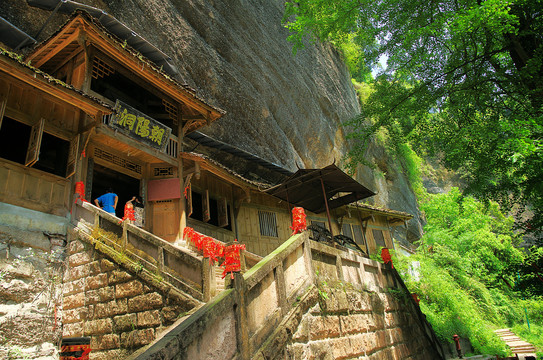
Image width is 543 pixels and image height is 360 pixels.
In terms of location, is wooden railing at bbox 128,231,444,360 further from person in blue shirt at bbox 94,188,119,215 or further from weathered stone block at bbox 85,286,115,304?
person in blue shirt at bbox 94,188,119,215

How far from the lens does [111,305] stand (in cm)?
697

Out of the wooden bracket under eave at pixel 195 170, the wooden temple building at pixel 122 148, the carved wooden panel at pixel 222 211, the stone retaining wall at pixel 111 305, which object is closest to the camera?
the stone retaining wall at pixel 111 305

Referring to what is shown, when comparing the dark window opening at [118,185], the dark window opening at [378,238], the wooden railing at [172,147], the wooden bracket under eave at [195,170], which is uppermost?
the wooden railing at [172,147]

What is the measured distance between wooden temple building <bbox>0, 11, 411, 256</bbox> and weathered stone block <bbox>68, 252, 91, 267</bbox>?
3.00ft

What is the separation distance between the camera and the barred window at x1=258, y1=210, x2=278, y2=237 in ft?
49.2

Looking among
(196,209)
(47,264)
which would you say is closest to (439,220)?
(196,209)

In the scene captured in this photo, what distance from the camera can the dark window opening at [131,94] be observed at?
12.0 metres

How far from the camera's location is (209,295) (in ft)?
19.7

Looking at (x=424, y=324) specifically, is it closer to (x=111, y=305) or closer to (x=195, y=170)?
(x=195, y=170)

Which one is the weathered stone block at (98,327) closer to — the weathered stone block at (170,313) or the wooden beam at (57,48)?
the weathered stone block at (170,313)

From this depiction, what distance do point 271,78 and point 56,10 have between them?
10386mm

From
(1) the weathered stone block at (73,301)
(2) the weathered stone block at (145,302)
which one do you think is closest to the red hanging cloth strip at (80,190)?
(1) the weathered stone block at (73,301)

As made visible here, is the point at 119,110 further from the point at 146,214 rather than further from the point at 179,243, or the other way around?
the point at 179,243

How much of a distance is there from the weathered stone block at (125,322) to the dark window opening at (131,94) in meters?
7.19
